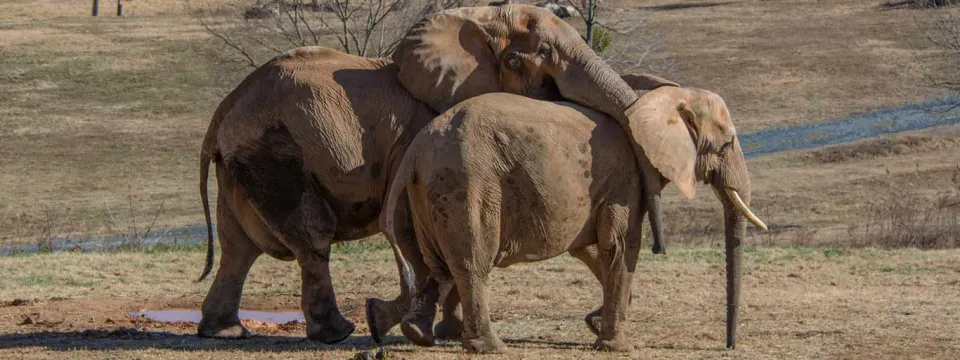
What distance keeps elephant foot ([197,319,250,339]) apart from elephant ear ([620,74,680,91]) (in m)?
3.69

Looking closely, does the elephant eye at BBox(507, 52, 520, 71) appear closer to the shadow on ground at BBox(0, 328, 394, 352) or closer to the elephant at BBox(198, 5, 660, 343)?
the elephant at BBox(198, 5, 660, 343)

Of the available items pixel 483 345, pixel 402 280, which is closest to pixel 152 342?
pixel 402 280

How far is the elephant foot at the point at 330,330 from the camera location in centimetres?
1194

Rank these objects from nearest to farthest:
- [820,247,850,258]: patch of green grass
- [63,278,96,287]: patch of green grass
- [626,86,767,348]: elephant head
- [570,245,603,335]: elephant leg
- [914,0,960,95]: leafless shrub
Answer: [626,86,767,348]: elephant head
[570,245,603,335]: elephant leg
[63,278,96,287]: patch of green grass
[820,247,850,258]: patch of green grass
[914,0,960,95]: leafless shrub

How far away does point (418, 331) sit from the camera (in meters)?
11.1

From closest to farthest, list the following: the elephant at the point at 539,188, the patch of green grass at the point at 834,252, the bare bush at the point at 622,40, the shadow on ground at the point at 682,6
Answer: the elephant at the point at 539,188 → the patch of green grass at the point at 834,252 → the bare bush at the point at 622,40 → the shadow on ground at the point at 682,6

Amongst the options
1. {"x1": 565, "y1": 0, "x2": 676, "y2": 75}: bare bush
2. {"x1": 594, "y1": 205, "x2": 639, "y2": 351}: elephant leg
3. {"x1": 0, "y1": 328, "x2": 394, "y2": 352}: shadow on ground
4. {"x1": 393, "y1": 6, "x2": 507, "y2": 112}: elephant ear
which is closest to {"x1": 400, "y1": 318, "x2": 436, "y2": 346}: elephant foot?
{"x1": 0, "y1": 328, "x2": 394, "y2": 352}: shadow on ground

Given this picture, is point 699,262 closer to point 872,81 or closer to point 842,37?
point 872,81

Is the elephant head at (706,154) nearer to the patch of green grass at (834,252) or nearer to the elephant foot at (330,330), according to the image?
the elephant foot at (330,330)

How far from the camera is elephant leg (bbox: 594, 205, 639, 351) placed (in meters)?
11.2

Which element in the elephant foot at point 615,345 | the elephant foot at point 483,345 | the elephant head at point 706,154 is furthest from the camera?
the elephant foot at point 615,345

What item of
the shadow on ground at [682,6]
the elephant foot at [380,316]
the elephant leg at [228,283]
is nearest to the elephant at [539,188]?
the elephant foot at [380,316]

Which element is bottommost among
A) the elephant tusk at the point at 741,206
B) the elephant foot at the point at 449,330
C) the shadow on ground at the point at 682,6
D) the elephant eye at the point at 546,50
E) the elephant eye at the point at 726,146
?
the shadow on ground at the point at 682,6

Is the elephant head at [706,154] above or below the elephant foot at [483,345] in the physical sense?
above
